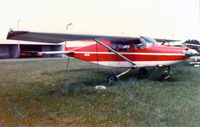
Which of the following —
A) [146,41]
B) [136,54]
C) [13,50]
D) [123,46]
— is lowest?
[136,54]

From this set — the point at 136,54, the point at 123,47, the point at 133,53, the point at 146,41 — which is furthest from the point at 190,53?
the point at 123,47

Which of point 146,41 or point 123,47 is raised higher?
point 146,41

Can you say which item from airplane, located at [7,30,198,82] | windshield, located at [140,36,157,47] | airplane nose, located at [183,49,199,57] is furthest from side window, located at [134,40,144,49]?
airplane nose, located at [183,49,199,57]

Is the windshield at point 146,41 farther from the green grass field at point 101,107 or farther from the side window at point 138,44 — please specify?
the green grass field at point 101,107

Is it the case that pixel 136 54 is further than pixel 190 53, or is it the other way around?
pixel 136 54

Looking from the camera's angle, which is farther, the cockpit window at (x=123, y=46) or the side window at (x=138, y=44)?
the cockpit window at (x=123, y=46)

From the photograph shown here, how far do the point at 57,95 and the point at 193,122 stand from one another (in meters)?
3.55

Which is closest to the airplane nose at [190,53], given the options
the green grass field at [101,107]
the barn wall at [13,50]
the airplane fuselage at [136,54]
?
the airplane fuselage at [136,54]

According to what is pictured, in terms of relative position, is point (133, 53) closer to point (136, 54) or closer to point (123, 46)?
point (136, 54)

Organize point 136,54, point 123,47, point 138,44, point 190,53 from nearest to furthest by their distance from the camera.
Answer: point 190,53 → point 136,54 → point 138,44 → point 123,47

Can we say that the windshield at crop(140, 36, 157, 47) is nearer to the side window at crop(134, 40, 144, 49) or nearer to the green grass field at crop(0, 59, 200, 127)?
the side window at crop(134, 40, 144, 49)

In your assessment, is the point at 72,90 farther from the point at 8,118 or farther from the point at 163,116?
the point at 163,116

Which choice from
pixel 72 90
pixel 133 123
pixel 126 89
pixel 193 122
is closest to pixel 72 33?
pixel 72 90

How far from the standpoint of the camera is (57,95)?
543 centimetres
